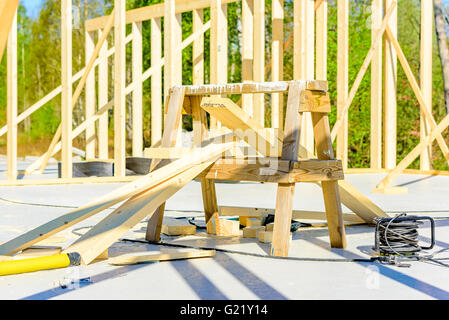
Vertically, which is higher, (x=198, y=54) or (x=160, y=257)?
(x=198, y=54)

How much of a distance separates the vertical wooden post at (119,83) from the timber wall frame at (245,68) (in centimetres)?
1

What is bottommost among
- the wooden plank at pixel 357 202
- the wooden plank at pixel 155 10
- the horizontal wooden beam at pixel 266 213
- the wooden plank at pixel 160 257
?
the wooden plank at pixel 160 257

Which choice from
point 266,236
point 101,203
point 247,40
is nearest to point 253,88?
point 266,236

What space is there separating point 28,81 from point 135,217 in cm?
2695

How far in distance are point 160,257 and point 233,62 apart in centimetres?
1528

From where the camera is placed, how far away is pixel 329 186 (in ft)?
11.3

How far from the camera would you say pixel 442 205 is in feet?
18.7

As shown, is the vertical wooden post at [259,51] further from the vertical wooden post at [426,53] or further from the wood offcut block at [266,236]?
the wood offcut block at [266,236]

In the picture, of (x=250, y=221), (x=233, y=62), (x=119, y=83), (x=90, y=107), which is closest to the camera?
(x=250, y=221)

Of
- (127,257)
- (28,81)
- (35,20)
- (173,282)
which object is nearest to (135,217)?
(127,257)

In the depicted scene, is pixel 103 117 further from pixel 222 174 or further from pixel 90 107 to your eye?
pixel 222 174

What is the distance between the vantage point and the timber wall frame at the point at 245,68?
310 inches

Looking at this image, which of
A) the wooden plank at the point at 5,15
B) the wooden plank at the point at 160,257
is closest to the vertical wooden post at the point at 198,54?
the wooden plank at the point at 160,257
